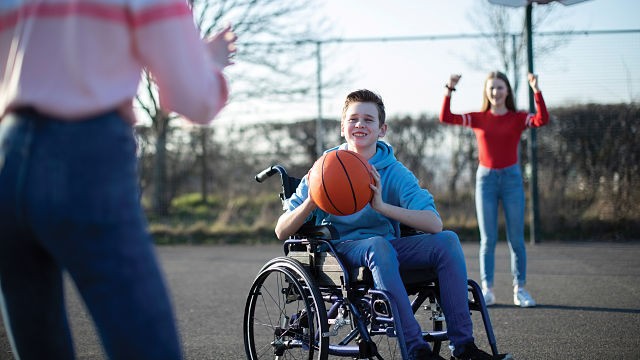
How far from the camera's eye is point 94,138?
170 centimetres

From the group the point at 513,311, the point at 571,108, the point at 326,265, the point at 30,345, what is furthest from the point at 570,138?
the point at 30,345

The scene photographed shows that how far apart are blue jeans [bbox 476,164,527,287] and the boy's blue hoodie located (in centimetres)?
260

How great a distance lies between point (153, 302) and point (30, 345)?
1.48 feet

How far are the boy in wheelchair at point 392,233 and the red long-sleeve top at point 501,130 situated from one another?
8.45ft

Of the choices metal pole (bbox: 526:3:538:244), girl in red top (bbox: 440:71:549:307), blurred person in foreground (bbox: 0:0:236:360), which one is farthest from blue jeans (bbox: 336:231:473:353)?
metal pole (bbox: 526:3:538:244)

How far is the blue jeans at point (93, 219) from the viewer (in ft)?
5.49

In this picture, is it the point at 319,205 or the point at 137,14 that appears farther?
the point at 319,205

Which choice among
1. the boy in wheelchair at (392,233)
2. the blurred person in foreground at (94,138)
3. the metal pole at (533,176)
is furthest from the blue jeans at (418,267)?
the metal pole at (533,176)

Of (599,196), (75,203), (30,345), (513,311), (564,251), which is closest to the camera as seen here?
(75,203)

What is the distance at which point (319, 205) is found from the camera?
12.0 feet

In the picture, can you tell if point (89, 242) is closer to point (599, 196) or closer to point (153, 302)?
point (153, 302)

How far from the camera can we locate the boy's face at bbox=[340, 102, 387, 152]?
4027 millimetres

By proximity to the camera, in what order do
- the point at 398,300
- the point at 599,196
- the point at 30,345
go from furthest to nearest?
the point at 599,196 < the point at 398,300 < the point at 30,345

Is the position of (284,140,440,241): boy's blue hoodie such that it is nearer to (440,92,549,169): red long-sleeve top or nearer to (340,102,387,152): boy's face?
(340,102,387,152): boy's face
